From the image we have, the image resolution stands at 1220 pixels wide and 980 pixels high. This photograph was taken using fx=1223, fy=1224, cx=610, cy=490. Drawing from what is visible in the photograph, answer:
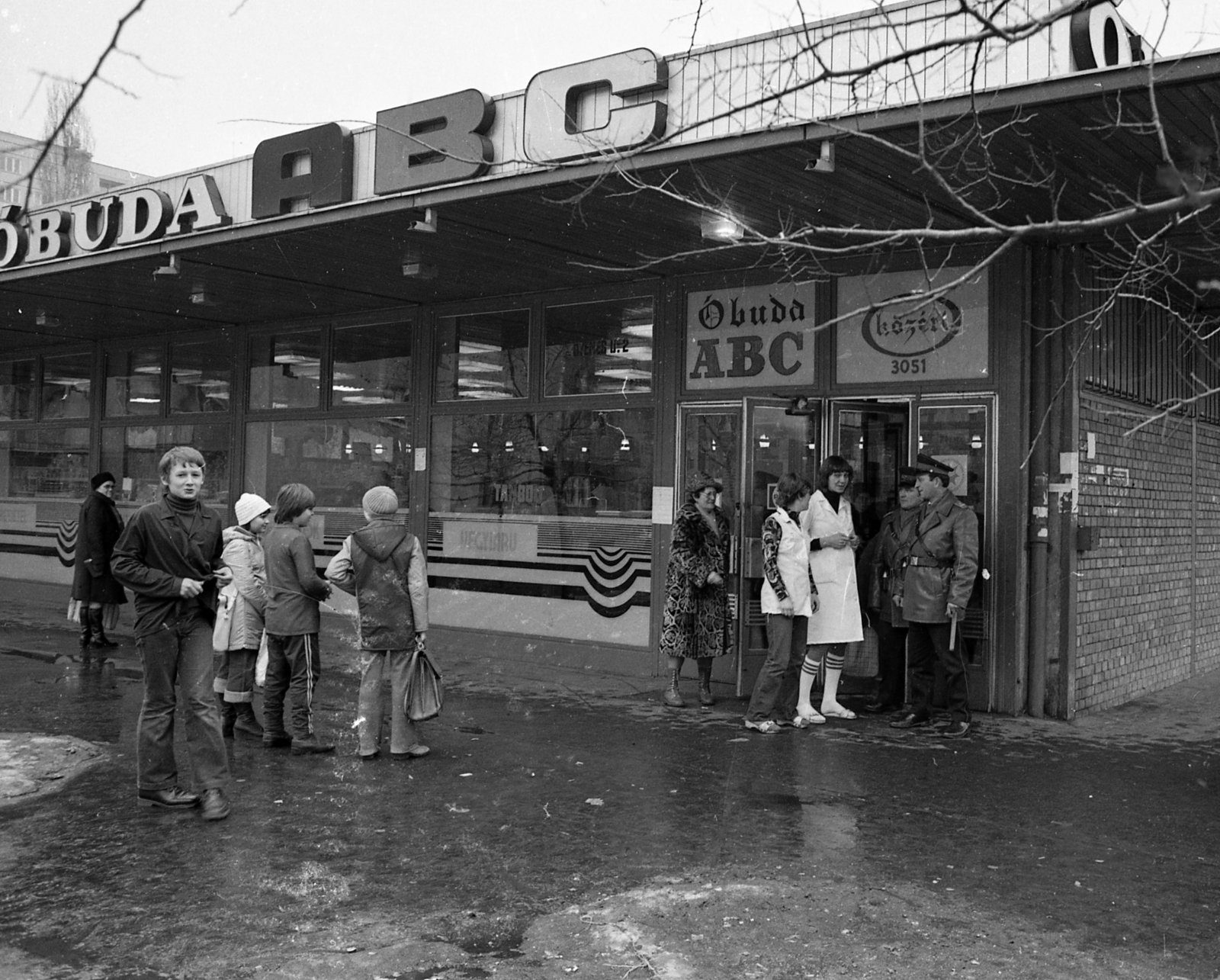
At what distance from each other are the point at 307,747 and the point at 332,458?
636 centimetres

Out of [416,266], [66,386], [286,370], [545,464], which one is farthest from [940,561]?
[66,386]

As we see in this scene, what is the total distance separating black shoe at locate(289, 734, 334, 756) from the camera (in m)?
7.31

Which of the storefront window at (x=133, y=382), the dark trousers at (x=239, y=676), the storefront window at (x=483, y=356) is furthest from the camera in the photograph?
the storefront window at (x=133, y=382)

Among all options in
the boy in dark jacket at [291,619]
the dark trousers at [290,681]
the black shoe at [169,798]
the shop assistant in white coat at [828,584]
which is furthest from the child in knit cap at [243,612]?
the shop assistant in white coat at [828,584]

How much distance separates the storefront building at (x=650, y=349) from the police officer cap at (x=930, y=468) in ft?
2.14

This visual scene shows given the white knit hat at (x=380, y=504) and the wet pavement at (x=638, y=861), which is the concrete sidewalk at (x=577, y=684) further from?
the white knit hat at (x=380, y=504)

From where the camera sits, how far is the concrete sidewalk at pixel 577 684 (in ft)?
27.9

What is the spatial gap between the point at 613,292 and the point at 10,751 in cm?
625

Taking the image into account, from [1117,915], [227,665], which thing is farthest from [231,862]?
[1117,915]

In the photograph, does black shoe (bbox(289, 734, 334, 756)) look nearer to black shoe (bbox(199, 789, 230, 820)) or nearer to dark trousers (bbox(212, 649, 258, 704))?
dark trousers (bbox(212, 649, 258, 704))

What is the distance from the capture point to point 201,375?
14.9 metres

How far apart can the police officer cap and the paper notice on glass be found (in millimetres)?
2578

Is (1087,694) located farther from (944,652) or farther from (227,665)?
(227,665)

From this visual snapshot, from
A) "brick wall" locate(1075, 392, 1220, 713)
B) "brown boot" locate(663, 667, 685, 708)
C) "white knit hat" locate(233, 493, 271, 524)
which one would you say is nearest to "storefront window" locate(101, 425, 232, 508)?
"white knit hat" locate(233, 493, 271, 524)
